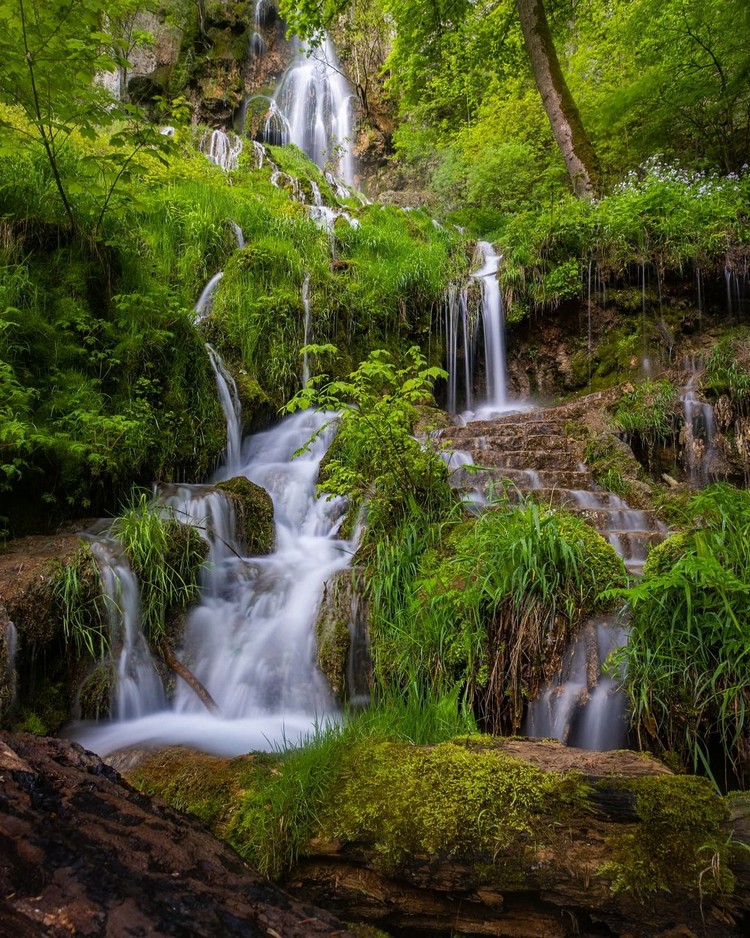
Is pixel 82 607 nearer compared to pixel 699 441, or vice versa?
pixel 82 607

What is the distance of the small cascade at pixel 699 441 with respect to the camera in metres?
5.97

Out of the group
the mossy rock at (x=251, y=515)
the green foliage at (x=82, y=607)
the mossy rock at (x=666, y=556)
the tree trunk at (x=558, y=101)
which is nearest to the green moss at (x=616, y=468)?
the mossy rock at (x=666, y=556)

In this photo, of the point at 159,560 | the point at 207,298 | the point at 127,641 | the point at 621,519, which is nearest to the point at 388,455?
the point at 159,560

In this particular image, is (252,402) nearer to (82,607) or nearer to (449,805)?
(82,607)

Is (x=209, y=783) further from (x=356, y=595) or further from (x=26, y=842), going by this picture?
(x=356, y=595)

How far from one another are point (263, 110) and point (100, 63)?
54.0 feet

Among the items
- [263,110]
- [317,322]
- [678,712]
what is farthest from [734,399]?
[263,110]

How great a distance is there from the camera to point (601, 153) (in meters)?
11.6

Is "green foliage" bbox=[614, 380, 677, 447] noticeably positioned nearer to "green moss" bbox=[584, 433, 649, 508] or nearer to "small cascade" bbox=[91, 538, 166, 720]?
"green moss" bbox=[584, 433, 649, 508]

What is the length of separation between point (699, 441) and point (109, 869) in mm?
6536

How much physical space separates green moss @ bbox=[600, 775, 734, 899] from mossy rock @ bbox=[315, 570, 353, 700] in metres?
2.13

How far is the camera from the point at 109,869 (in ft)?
4.25

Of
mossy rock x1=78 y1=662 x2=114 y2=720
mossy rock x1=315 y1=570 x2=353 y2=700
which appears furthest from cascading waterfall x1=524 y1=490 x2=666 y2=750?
mossy rock x1=78 y1=662 x2=114 y2=720

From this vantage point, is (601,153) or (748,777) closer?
(748,777)
